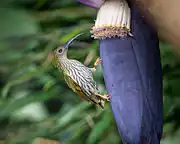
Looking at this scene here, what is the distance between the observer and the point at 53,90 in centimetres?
67

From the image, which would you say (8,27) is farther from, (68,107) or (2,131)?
(2,131)

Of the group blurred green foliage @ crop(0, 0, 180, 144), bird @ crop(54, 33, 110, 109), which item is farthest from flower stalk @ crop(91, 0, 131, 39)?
blurred green foliage @ crop(0, 0, 180, 144)

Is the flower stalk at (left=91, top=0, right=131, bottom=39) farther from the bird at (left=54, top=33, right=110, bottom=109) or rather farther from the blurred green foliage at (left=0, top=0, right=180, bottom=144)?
the blurred green foliage at (left=0, top=0, right=180, bottom=144)

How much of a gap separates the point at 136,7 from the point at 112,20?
0.02 metres

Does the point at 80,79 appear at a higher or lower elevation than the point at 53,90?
higher

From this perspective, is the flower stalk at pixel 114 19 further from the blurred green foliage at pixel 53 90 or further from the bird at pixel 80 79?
the blurred green foliage at pixel 53 90

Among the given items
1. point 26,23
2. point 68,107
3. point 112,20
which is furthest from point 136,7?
Answer: point 68,107

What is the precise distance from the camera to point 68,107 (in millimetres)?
681

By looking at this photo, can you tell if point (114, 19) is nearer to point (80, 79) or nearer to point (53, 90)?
point (80, 79)

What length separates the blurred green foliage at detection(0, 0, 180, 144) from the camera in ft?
1.87

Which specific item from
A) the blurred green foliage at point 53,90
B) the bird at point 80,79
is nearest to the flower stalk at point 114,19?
the bird at point 80,79

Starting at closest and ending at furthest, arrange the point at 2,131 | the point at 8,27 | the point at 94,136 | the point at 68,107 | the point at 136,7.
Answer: the point at 8,27, the point at 136,7, the point at 94,136, the point at 68,107, the point at 2,131

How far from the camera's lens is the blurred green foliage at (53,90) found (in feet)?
1.87

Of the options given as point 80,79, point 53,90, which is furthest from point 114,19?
point 53,90
